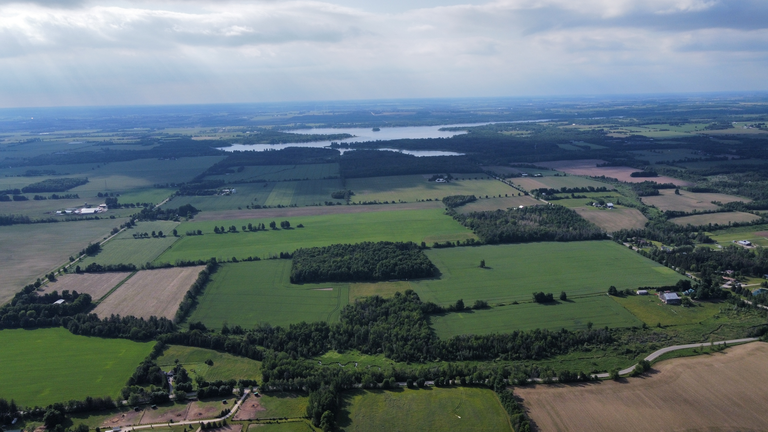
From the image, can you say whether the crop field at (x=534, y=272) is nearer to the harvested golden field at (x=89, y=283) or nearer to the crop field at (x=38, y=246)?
the harvested golden field at (x=89, y=283)

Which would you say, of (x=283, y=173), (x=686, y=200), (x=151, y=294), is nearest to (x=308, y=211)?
(x=151, y=294)

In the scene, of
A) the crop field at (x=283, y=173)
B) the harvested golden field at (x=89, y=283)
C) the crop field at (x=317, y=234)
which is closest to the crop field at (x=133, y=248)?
the crop field at (x=317, y=234)

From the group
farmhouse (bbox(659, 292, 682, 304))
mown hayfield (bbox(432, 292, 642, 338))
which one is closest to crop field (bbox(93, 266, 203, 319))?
mown hayfield (bbox(432, 292, 642, 338))

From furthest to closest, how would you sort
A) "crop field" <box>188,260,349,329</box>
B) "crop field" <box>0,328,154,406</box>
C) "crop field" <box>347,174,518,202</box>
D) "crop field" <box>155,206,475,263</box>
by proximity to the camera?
1. "crop field" <box>347,174,518,202</box>
2. "crop field" <box>155,206,475,263</box>
3. "crop field" <box>188,260,349,329</box>
4. "crop field" <box>0,328,154,406</box>

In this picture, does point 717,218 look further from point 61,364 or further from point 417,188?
point 61,364

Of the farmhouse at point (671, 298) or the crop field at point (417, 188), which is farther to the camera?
the crop field at point (417, 188)

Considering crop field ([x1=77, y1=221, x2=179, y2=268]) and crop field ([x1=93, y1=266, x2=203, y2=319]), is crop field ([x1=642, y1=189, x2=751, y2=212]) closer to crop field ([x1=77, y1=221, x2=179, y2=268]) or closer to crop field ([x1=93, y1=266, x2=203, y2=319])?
crop field ([x1=93, y1=266, x2=203, y2=319])
